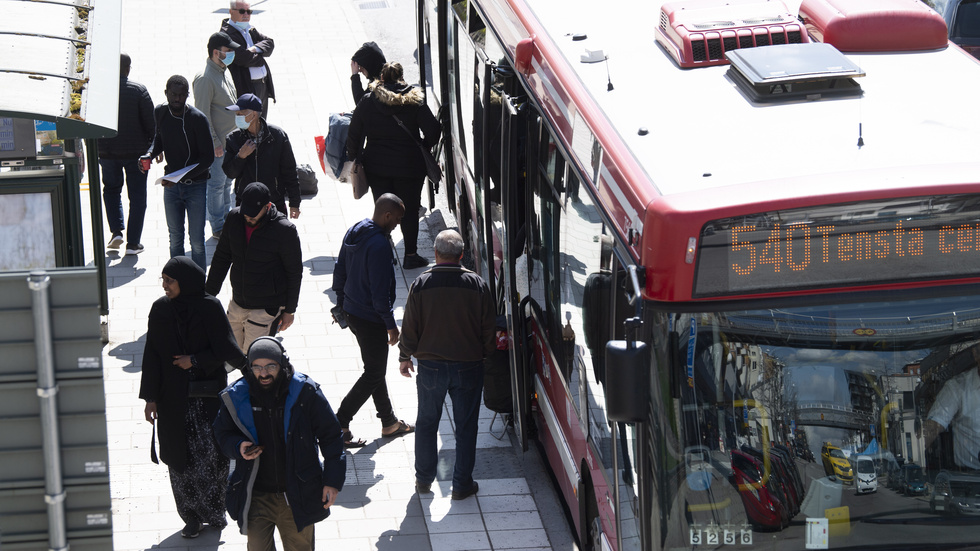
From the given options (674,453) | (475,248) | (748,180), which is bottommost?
(475,248)

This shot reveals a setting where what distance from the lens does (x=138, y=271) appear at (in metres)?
11.5

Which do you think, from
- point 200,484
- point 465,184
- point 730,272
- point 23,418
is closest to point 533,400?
point 200,484

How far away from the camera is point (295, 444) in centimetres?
626

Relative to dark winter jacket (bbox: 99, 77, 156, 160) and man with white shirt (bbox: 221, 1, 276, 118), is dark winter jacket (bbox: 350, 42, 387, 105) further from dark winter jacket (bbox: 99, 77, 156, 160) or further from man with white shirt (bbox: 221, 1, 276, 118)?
dark winter jacket (bbox: 99, 77, 156, 160)

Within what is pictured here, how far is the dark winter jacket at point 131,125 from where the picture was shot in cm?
1084

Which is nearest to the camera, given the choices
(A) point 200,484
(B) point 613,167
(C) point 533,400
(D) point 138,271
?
(B) point 613,167

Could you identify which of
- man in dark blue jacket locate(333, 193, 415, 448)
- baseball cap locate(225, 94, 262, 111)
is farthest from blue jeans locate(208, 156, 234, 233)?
man in dark blue jacket locate(333, 193, 415, 448)

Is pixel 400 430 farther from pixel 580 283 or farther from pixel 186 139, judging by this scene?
pixel 186 139

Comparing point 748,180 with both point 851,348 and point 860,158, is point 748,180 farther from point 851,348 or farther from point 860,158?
point 851,348

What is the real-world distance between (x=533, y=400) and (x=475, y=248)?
8.04 feet

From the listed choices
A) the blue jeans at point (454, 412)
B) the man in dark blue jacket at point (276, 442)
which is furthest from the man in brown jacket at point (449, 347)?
the man in dark blue jacket at point (276, 442)

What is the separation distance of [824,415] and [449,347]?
10.6ft

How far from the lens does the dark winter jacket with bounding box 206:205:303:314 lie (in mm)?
8273

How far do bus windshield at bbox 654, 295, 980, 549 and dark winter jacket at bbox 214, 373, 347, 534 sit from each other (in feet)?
7.14
